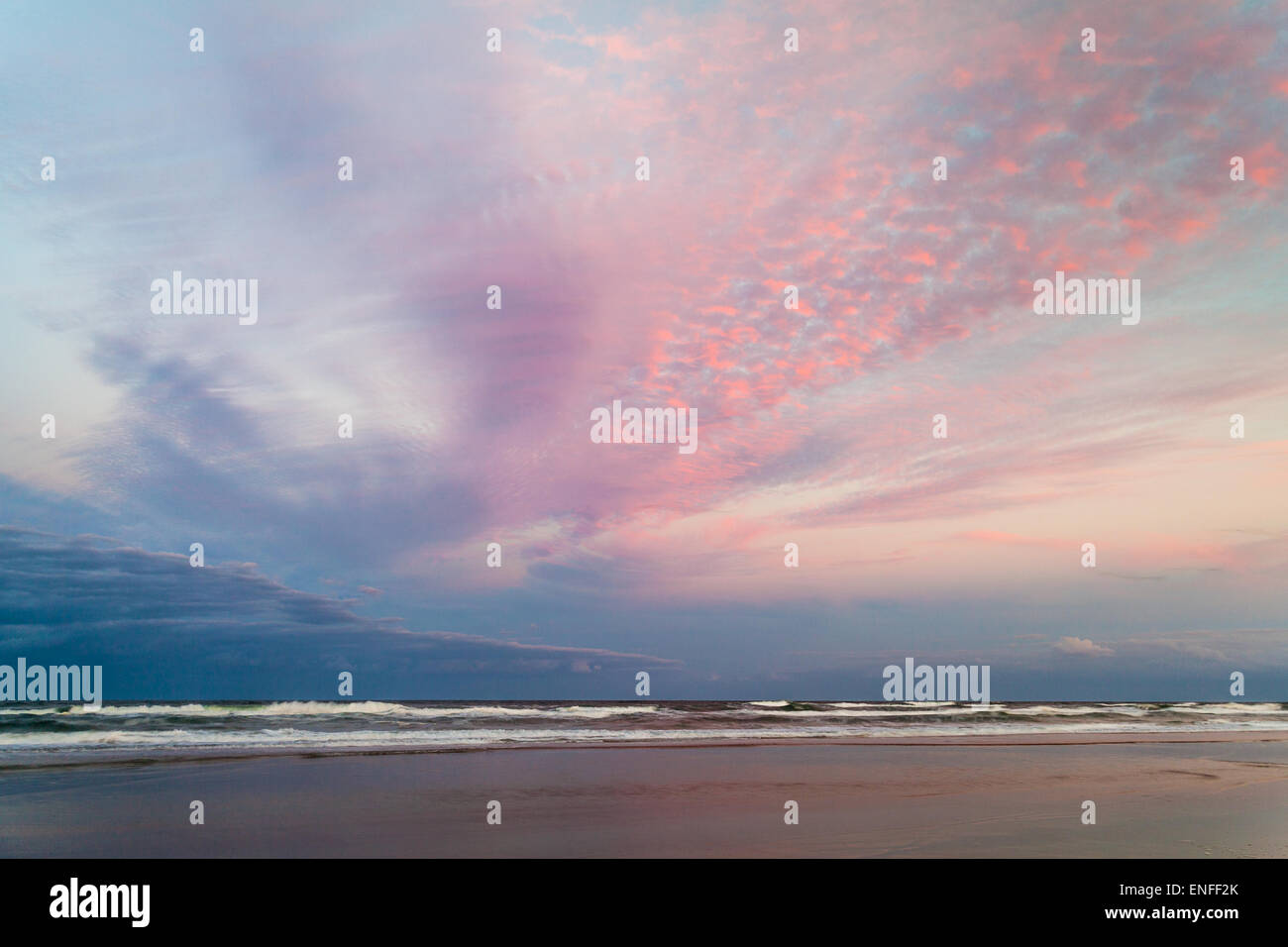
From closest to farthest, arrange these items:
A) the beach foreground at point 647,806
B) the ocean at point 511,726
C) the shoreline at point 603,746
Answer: the beach foreground at point 647,806 < the shoreline at point 603,746 < the ocean at point 511,726

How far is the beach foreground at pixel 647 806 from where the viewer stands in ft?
31.3

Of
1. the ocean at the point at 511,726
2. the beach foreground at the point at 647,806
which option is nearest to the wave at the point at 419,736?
the ocean at the point at 511,726

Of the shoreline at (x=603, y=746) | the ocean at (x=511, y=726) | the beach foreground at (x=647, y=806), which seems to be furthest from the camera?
the ocean at (x=511, y=726)

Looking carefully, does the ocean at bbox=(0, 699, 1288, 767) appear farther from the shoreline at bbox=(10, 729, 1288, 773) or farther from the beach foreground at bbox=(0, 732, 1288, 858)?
the beach foreground at bbox=(0, 732, 1288, 858)

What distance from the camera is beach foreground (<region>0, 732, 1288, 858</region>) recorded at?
31.3 feet

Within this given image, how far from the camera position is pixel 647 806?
39.4 ft

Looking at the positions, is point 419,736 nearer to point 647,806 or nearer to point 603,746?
point 603,746

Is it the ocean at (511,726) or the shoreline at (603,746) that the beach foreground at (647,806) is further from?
the ocean at (511,726)

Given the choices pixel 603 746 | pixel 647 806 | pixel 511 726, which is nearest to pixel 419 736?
pixel 511 726
